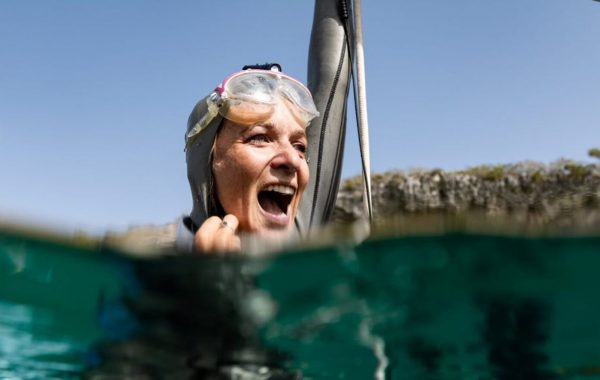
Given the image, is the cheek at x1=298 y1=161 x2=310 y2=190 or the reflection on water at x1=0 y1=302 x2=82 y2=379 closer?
the cheek at x1=298 y1=161 x2=310 y2=190

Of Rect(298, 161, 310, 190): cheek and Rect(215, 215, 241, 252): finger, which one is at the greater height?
Rect(298, 161, 310, 190): cheek

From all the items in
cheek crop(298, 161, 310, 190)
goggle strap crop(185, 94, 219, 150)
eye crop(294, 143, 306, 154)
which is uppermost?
goggle strap crop(185, 94, 219, 150)

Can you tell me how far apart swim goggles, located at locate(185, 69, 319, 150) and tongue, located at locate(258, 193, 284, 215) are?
45cm

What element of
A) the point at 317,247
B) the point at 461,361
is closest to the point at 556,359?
the point at 461,361

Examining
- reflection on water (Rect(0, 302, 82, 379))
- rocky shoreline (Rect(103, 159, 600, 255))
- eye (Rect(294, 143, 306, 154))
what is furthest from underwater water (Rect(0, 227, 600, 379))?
eye (Rect(294, 143, 306, 154))

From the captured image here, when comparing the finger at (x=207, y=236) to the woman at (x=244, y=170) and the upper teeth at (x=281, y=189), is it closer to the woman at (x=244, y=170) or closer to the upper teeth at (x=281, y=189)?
the woman at (x=244, y=170)

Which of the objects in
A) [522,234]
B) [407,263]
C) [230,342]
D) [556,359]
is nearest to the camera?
[522,234]

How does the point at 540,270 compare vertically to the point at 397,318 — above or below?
above

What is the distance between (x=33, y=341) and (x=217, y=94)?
7.17 feet

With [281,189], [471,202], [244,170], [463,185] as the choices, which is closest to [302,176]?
[281,189]

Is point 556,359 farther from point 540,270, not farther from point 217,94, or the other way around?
Answer: point 217,94

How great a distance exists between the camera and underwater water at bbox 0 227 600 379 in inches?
115

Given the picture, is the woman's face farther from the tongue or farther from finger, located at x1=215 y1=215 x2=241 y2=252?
finger, located at x1=215 y1=215 x2=241 y2=252

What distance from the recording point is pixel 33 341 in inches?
149
